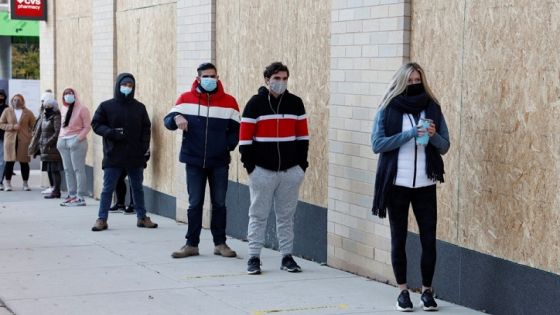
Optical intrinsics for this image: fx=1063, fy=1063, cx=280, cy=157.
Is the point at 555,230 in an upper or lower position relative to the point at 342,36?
lower

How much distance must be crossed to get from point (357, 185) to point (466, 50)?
80.2 inches

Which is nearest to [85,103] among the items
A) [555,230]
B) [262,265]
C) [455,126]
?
[262,265]

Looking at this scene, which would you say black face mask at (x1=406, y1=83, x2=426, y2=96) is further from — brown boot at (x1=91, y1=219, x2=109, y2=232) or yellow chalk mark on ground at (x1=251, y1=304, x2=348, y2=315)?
brown boot at (x1=91, y1=219, x2=109, y2=232)

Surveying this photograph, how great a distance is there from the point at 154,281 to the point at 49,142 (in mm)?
7947

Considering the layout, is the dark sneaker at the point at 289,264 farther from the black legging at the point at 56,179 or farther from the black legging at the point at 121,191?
the black legging at the point at 56,179

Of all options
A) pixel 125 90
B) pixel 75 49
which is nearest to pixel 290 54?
pixel 125 90

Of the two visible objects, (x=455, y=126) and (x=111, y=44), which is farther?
(x=111, y=44)

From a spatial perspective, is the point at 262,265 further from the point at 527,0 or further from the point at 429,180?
the point at 527,0

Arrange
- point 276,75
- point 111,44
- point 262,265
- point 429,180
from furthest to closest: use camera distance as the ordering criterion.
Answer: point 111,44, point 262,265, point 276,75, point 429,180

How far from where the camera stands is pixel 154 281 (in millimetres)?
9516

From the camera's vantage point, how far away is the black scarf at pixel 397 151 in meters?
7.93

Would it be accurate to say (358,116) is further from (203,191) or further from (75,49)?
(75,49)

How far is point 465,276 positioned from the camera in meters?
8.25

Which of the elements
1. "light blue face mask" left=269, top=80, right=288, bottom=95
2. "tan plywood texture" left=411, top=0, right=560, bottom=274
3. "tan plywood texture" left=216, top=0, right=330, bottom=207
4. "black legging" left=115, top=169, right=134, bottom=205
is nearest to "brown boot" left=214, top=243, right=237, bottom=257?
"tan plywood texture" left=216, top=0, right=330, bottom=207
